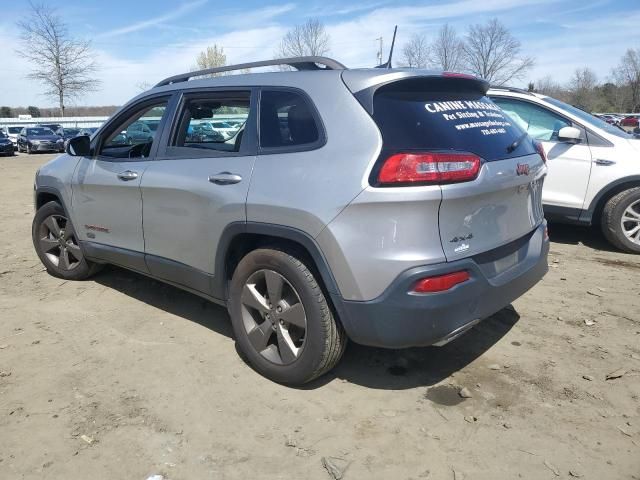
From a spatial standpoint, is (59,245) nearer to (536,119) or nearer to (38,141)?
(536,119)

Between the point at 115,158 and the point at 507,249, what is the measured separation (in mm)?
2988

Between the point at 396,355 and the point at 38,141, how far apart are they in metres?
30.7

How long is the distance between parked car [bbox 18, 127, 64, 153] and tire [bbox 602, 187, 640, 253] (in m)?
29.9

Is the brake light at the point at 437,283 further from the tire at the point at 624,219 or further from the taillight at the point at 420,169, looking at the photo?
the tire at the point at 624,219

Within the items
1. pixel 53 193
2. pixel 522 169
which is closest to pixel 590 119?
pixel 522 169

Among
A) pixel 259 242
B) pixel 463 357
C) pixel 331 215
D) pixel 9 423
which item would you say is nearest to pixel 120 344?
pixel 9 423

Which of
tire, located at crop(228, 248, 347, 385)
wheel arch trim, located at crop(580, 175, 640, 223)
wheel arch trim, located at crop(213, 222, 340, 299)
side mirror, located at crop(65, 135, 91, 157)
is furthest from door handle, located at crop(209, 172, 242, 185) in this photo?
wheel arch trim, located at crop(580, 175, 640, 223)

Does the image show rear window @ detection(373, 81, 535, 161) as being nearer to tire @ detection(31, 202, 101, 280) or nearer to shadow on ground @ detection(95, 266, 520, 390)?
shadow on ground @ detection(95, 266, 520, 390)

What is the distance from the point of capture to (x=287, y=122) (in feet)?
10.1

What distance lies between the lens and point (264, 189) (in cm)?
298

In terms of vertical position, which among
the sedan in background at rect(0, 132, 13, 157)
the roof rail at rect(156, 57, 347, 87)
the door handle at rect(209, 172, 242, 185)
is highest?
the roof rail at rect(156, 57, 347, 87)

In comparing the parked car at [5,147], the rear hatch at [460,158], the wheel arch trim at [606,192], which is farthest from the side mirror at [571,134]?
the parked car at [5,147]

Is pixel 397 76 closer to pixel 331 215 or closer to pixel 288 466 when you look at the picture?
pixel 331 215

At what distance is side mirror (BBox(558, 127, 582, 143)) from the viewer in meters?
5.88
